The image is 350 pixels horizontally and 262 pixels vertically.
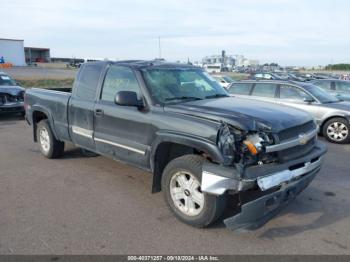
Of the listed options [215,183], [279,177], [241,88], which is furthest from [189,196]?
[241,88]

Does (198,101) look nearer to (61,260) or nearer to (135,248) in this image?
(135,248)

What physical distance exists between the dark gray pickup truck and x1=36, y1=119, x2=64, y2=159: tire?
953mm

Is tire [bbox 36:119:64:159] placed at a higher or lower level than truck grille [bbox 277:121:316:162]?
lower

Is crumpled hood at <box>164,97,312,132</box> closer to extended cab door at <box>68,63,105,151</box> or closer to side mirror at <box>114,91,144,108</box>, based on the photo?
side mirror at <box>114,91,144,108</box>

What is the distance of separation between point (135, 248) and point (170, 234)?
0.44 metres

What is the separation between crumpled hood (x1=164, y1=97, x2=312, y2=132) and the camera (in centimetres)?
353

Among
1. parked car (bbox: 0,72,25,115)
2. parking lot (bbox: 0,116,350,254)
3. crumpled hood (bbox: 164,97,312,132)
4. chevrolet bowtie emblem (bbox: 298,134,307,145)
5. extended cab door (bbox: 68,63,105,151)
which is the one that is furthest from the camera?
parked car (bbox: 0,72,25,115)

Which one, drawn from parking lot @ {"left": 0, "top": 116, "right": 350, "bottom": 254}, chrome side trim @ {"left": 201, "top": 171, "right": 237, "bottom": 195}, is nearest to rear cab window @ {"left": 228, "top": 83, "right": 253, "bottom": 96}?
parking lot @ {"left": 0, "top": 116, "right": 350, "bottom": 254}

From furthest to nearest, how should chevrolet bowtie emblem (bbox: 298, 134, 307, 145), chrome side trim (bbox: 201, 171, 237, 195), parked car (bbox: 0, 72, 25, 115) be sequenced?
1. parked car (bbox: 0, 72, 25, 115)
2. chevrolet bowtie emblem (bbox: 298, 134, 307, 145)
3. chrome side trim (bbox: 201, 171, 237, 195)

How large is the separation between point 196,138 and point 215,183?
53cm

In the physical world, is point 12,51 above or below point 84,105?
above

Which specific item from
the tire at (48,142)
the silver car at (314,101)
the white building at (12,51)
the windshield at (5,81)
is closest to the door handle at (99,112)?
the tire at (48,142)

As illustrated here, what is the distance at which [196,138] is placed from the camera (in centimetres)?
358

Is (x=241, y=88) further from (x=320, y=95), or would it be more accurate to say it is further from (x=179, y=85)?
(x=179, y=85)
